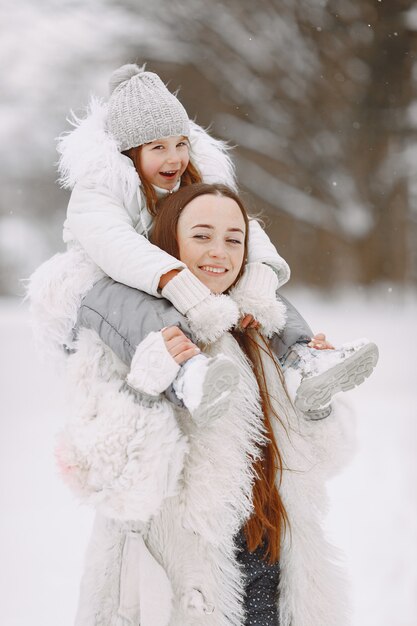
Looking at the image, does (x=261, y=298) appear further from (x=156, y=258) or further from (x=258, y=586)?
(x=258, y=586)

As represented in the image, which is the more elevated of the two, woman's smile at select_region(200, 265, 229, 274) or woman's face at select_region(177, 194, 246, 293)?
woman's face at select_region(177, 194, 246, 293)

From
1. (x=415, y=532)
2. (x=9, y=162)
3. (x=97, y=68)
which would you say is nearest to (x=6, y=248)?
(x=9, y=162)

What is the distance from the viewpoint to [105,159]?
4.10ft

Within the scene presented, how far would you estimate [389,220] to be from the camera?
526cm

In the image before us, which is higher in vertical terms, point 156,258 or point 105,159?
point 105,159

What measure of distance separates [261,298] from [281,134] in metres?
3.99

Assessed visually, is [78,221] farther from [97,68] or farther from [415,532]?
[97,68]

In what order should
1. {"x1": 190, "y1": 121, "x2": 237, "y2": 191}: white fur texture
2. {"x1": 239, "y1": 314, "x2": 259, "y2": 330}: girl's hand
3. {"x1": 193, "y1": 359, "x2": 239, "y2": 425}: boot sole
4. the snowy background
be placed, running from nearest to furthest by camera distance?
{"x1": 193, "y1": 359, "x2": 239, "y2": 425}: boot sole → {"x1": 239, "y1": 314, "x2": 259, "y2": 330}: girl's hand → {"x1": 190, "y1": 121, "x2": 237, "y2": 191}: white fur texture → the snowy background

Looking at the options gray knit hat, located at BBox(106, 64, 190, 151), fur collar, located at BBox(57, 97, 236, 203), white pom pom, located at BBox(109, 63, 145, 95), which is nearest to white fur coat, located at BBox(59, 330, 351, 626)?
fur collar, located at BBox(57, 97, 236, 203)

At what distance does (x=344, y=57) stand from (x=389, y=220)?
3.66 ft

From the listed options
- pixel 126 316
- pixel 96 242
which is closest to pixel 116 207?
pixel 96 242

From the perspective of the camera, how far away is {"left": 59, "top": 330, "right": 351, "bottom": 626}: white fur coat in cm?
107

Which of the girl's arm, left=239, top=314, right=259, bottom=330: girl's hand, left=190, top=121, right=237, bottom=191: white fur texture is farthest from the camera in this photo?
left=190, top=121, right=237, bottom=191: white fur texture

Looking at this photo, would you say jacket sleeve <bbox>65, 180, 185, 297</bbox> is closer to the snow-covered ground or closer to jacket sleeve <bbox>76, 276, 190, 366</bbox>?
jacket sleeve <bbox>76, 276, 190, 366</bbox>
